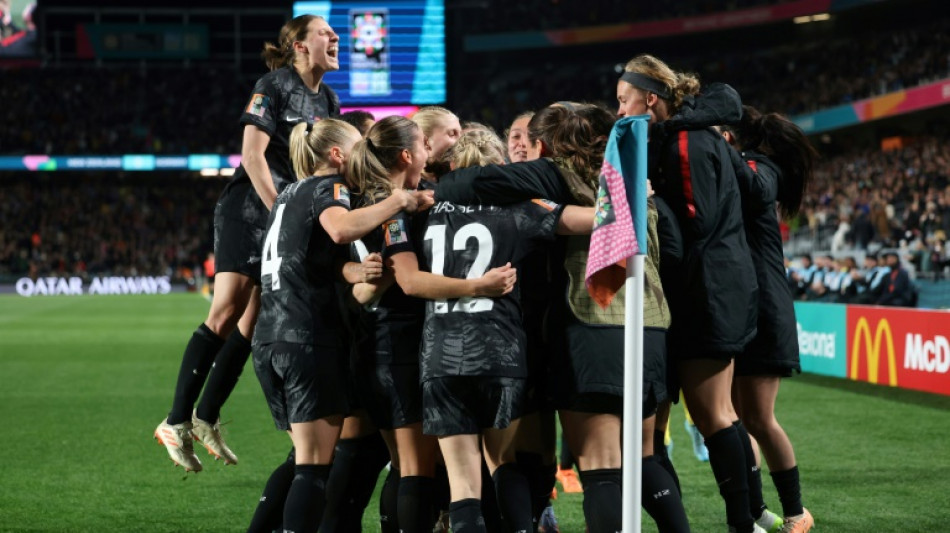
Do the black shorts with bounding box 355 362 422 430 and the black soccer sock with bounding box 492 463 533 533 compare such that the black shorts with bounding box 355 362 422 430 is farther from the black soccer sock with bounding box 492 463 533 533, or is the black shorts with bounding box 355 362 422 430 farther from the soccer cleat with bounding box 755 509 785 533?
the soccer cleat with bounding box 755 509 785 533

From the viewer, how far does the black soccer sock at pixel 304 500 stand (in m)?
4.28

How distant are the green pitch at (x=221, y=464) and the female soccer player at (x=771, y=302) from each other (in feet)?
2.14

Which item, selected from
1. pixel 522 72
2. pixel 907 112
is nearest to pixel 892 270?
pixel 907 112

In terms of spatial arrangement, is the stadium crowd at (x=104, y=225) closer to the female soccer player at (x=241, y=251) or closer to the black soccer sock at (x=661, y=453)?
the female soccer player at (x=241, y=251)

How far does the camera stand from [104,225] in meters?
43.4

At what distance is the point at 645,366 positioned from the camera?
407cm

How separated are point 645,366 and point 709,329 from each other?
2.15ft

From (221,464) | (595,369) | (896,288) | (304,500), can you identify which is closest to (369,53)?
(896,288)

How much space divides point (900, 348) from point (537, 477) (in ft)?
26.2

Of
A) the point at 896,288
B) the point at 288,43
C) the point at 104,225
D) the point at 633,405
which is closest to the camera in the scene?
the point at 633,405

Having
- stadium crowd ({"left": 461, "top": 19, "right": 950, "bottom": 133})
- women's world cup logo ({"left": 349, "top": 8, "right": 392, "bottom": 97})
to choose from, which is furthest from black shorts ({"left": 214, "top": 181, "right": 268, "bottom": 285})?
stadium crowd ({"left": 461, "top": 19, "right": 950, "bottom": 133})

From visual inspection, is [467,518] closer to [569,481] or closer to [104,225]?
[569,481]

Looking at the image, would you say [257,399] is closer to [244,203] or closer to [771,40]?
[244,203]

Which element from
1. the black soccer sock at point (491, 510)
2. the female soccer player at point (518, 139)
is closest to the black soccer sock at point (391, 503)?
the black soccer sock at point (491, 510)
